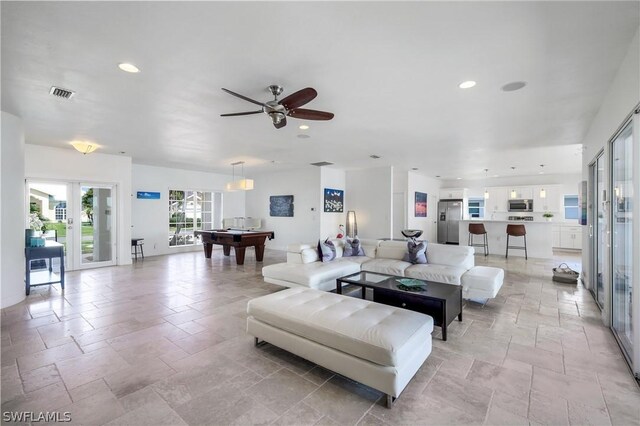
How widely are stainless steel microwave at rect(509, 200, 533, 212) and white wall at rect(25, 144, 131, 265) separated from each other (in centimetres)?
1221

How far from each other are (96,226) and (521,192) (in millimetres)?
13062

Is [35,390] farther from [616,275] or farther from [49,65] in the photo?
[616,275]

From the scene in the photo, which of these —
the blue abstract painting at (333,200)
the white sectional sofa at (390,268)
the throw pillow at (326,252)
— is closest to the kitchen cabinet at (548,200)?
the blue abstract painting at (333,200)

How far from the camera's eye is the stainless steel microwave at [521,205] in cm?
1005

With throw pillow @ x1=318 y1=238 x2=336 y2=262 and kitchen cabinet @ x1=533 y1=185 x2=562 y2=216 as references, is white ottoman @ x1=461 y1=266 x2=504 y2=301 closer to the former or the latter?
throw pillow @ x1=318 y1=238 x2=336 y2=262

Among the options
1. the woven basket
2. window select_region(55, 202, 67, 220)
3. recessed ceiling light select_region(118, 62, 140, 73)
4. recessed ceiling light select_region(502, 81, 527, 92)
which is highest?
recessed ceiling light select_region(118, 62, 140, 73)

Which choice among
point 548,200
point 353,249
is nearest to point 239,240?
point 353,249

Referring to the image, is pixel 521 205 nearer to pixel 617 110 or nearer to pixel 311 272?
pixel 617 110

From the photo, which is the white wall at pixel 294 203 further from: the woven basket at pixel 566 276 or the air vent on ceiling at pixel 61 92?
the air vent on ceiling at pixel 61 92

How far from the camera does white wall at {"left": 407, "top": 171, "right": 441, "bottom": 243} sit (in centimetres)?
962

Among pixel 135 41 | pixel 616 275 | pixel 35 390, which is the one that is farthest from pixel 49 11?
pixel 616 275

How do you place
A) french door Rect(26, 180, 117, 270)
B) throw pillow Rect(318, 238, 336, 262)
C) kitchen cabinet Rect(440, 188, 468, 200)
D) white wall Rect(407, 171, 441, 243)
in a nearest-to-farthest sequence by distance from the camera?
1. throw pillow Rect(318, 238, 336, 262)
2. french door Rect(26, 180, 117, 270)
3. white wall Rect(407, 171, 441, 243)
4. kitchen cabinet Rect(440, 188, 468, 200)

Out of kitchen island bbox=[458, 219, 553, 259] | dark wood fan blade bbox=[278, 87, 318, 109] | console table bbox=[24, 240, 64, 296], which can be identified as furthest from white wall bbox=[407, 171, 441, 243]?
console table bbox=[24, 240, 64, 296]

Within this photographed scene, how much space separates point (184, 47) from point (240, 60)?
462mm
